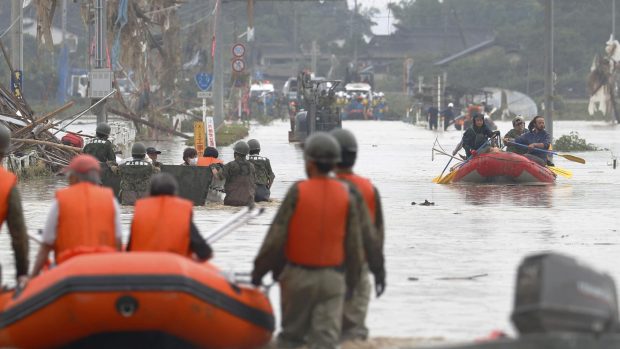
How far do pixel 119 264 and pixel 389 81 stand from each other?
14596cm

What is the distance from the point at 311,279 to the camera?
11383mm

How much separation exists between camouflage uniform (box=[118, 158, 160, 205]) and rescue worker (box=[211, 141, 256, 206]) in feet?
3.96

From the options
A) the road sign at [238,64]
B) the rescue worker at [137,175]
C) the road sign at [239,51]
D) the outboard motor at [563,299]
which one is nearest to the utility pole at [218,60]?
the road sign at [238,64]

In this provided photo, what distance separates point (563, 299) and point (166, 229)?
299cm

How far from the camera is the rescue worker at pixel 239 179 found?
25.0 meters

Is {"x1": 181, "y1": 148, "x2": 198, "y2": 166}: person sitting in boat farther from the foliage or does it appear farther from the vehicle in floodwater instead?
the vehicle in floodwater

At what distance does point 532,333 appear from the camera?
10.1 m

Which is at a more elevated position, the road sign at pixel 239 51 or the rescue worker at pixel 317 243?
the road sign at pixel 239 51

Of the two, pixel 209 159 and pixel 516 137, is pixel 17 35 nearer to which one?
pixel 516 137

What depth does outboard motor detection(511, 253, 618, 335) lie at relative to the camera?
9906 mm

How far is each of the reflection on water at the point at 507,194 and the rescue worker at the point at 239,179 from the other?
13.5 feet

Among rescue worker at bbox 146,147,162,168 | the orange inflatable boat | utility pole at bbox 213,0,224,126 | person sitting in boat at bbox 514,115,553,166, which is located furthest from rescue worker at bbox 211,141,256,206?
utility pole at bbox 213,0,224,126

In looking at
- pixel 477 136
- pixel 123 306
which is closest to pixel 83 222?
pixel 123 306

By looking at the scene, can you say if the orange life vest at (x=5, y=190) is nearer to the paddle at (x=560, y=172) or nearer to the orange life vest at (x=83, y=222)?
the orange life vest at (x=83, y=222)
